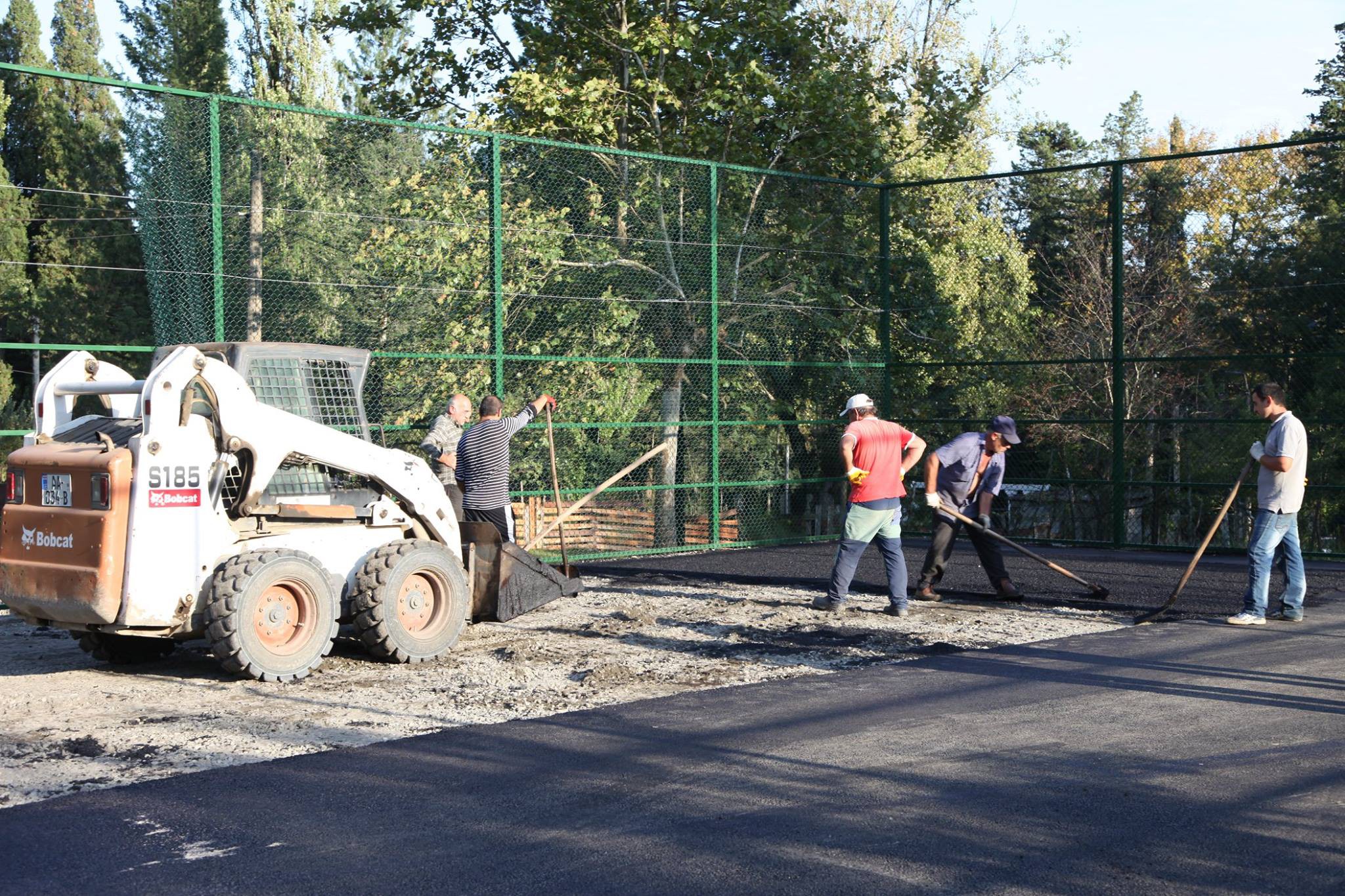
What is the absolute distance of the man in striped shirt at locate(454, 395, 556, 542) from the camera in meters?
11.1

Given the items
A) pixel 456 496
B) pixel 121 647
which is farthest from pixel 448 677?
pixel 456 496

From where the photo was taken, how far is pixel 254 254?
1262 cm

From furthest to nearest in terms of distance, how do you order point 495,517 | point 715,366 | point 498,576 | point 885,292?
point 885,292 → point 715,366 → point 495,517 → point 498,576

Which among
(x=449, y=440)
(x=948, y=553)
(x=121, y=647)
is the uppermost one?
(x=449, y=440)

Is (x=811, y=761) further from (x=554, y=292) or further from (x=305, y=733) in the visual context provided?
(x=554, y=292)

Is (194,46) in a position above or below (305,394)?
above

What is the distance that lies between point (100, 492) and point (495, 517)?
12.6 ft

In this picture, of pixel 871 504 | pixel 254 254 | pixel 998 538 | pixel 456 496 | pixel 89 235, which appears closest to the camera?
pixel 871 504

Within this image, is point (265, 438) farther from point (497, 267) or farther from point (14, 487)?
point (497, 267)

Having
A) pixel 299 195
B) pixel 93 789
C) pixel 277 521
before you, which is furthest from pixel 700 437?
pixel 93 789

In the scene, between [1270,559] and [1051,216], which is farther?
[1051,216]

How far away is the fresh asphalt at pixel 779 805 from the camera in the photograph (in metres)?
4.81

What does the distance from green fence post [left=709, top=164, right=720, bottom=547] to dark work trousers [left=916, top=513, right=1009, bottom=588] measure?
13.7 ft

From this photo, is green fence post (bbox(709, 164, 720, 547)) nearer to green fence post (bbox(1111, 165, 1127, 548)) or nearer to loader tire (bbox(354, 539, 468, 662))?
green fence post (bbox(1111, 165, 1127, 548))
